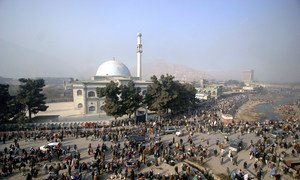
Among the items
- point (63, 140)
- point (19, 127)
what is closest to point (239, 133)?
point (63, 140)

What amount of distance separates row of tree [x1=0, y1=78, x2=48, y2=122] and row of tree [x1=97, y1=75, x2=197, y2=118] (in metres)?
8.92

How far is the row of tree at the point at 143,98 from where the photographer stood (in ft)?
105

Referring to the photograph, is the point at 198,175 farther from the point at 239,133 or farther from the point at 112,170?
the point at 239,133

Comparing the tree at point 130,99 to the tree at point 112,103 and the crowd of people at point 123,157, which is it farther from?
the crowd of people at point 123,157

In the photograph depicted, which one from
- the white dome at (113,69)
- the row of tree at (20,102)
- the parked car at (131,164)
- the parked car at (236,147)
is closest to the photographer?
the parked car at (131,164)

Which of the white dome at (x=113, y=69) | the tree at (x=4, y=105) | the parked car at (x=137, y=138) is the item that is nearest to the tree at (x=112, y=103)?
the parked car at (x=137, y=138)

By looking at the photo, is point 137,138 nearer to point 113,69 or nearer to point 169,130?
point 169,130

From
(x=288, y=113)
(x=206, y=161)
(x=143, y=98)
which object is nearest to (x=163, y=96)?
(x=143, y=98)


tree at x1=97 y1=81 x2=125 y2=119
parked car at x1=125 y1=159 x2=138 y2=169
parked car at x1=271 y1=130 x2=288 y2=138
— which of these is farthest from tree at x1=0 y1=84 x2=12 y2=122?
parked car at x1=271 y1=130 x2=288 y2=138

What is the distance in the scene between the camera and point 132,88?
33.8 metres

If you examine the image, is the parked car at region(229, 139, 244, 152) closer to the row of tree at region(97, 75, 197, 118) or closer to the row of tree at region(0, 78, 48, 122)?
the row of tree at region(97, 75, 197, 118)

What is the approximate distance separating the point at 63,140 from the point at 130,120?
10.6m

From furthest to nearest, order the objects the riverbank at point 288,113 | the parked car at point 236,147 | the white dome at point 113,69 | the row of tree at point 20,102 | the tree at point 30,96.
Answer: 1. the white dome at point 113,69
2. the riverbank at point 288,113
3. the tree at point 30,96
4. the row of tree at point 20,102
5. the parked car at point 236,147

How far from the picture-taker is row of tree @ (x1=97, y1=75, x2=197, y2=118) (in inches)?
1261
